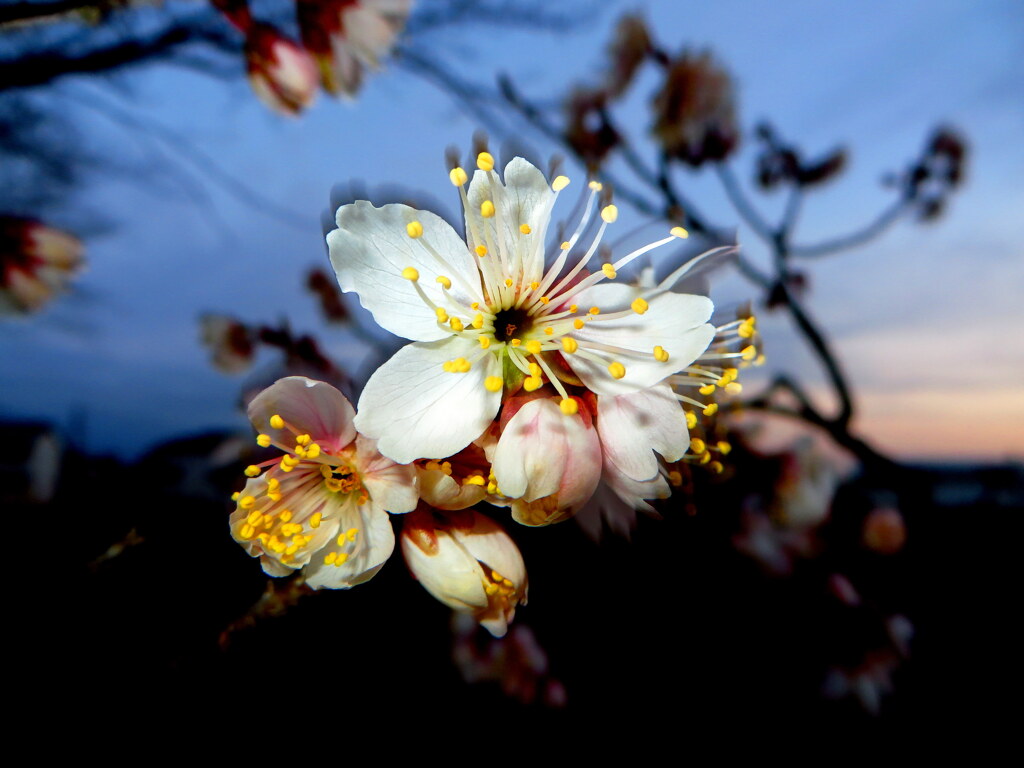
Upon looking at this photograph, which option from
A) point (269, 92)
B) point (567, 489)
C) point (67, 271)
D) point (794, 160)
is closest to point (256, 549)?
point (567, 489)

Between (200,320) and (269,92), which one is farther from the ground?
(269,92)

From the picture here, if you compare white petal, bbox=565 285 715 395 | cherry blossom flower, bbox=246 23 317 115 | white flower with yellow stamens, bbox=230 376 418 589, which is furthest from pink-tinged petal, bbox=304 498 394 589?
cherry blossom flower, bbox=246 23 317 115

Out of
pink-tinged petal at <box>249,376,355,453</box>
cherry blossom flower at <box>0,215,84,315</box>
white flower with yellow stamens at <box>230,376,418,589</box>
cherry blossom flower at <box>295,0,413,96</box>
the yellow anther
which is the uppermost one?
cherry blossom flower at <box>295,0,413,96</box>

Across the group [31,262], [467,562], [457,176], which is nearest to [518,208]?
[457,176]

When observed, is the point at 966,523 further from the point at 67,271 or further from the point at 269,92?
the point at 67,271

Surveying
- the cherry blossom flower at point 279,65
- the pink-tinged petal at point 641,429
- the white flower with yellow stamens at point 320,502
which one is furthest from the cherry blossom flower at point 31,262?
the pink-tinged petal at point 641,429

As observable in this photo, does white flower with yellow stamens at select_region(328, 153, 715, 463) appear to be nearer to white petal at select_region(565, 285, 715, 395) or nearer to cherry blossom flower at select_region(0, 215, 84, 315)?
white petal at select_region(565, 285, 715, 395)

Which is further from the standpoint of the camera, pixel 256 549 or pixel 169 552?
pixel 169 552
